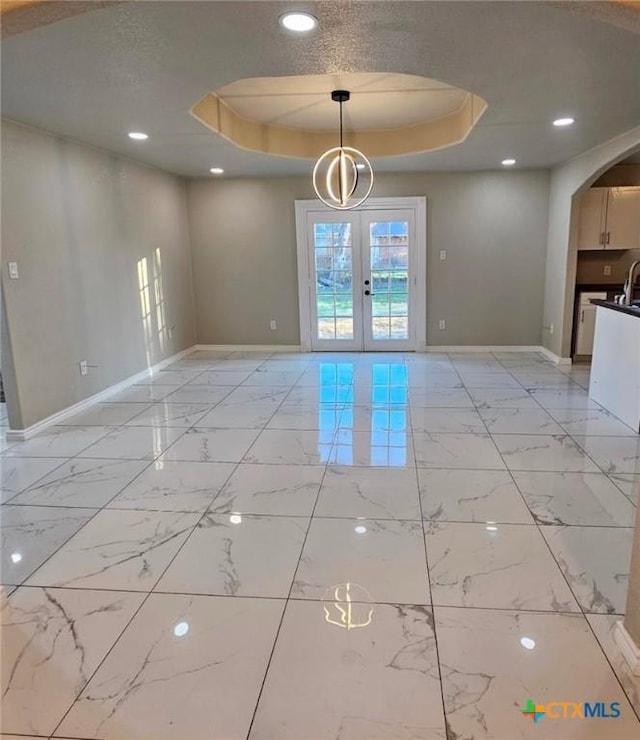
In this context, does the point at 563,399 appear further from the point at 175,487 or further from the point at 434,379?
the point at 175,487

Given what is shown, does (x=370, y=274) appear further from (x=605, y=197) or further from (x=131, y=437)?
(x=131, y=437)

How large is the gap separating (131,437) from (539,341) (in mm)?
5317

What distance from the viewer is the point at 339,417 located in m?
4.21

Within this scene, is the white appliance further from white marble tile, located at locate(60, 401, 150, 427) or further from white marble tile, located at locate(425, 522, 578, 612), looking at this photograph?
white marble tile, located at locate(60, 401, 150, 427)

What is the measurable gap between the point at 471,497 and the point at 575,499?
559mm

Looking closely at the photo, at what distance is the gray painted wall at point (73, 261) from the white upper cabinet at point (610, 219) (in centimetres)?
499

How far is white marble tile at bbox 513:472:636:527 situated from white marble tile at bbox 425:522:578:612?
0.24m

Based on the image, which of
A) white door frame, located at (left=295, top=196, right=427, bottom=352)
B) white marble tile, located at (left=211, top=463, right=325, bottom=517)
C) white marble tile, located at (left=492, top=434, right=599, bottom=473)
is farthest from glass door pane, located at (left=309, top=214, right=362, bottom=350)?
white marble tile, located at (left=211, top=463, right=325, bottom=517)

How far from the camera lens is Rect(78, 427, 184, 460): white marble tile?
3.52 m

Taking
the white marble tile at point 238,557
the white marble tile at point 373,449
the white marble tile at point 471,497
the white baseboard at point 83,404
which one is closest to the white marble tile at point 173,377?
the white baseboard at point 83,404

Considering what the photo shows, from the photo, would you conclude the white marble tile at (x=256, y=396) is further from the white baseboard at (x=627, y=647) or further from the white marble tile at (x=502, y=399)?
the white baseboard at (x=627, y=647)

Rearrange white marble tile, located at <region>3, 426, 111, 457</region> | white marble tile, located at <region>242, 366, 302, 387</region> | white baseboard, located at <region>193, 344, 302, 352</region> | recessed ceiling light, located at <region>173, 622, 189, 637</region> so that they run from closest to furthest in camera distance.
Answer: recessed ceiling light, located at <region>173, 622, 189, 637</region>, white marble tile, located at <region>3, 426, 111, 457</region>, white marble tile, located at <region>242, 366, 302, 387</region>, white baseboard, located at <region>193, 344, 302, 352</region>

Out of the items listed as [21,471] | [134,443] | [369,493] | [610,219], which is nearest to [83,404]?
[134,443]

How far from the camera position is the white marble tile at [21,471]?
3028mm
